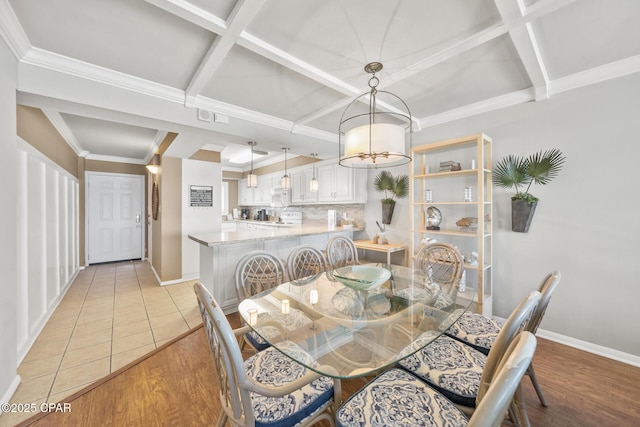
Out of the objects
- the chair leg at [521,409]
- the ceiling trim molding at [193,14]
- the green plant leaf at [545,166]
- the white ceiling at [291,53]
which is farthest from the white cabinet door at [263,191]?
the chair leg at [521,409]

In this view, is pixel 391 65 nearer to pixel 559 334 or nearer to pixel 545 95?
pixel 545 95

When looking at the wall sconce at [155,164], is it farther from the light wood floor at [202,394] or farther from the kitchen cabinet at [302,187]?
the light wood floor at [202,394]

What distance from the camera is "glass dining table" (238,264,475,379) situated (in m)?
1.25

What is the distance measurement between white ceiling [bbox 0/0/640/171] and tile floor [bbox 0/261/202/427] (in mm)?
2177

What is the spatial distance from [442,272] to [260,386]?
2.38m

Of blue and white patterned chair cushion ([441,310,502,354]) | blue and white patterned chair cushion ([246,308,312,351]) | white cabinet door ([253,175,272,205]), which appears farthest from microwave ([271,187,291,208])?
blue and white patterned chair cushion ([441,310,502,354])

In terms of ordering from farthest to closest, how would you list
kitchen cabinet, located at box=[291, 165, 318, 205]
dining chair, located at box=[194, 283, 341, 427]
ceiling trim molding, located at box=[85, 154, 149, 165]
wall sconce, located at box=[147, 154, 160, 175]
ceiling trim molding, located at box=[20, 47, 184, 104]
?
1. ceiling trim molding, located at box=[85, 154, 149, 165]
2. kitchen cabinet, located at box=[291, 165, 318, 205]
3. wall sconce, located at box=[147, 154, 160, 175]
4. ceiling trim molding, located at box=[20, 47, 184, 104]
5. dining chair, located at box=[194, 283, 341, 427]

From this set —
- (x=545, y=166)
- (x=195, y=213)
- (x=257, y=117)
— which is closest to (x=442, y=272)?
(x=545, y=166)

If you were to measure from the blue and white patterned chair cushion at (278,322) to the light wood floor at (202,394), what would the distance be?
50 centimetres

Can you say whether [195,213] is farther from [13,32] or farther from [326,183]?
[13,32]

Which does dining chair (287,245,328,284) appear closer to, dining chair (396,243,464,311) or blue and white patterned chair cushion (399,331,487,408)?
dining chair (396,243,464,311)

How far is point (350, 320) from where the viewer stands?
1633 millimetres

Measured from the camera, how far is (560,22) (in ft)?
5.34

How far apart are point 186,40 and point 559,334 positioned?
416 cm
